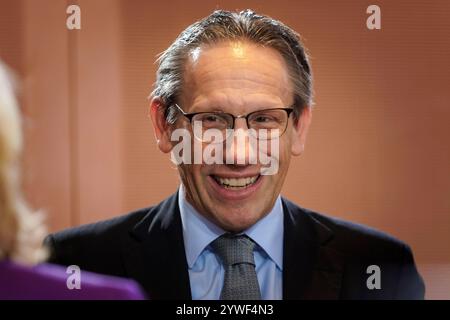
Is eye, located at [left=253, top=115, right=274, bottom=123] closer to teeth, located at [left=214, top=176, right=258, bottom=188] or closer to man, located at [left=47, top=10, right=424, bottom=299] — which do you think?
man, located at [left=47, top=10, right=424, bottom=299]

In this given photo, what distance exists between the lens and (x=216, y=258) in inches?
60.9

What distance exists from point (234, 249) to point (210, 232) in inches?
2.4

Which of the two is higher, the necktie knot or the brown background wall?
the brown background wall

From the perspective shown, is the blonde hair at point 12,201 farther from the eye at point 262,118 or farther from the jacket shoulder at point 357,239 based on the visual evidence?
the jacket shoulder at point 357,239

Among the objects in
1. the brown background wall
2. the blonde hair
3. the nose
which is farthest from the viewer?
the brown background wall

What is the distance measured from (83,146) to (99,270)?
10.1 inches

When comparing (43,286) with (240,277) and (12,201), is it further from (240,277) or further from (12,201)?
(240,277)

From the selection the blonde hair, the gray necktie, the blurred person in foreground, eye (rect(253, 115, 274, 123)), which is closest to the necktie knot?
the gray necktie

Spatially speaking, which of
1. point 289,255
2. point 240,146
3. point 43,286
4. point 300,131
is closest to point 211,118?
point 240,146

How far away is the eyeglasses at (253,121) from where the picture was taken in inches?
58.9

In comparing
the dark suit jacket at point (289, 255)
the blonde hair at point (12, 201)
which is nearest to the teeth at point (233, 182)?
the dark suit jacket at point (289, 255)

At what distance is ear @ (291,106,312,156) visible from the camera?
1590mm

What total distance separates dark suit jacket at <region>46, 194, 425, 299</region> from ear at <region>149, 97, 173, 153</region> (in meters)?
0.11
